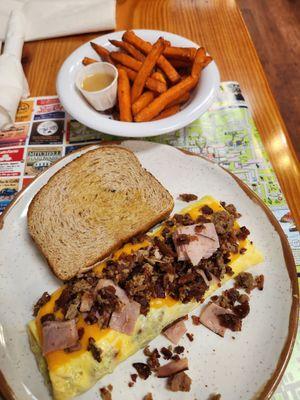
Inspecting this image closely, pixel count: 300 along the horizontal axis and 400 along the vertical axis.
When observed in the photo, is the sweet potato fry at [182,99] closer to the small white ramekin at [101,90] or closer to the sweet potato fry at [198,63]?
the sweet potato fry at [198,63]

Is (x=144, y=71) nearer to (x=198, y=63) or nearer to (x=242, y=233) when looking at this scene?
(x=198, y=63)

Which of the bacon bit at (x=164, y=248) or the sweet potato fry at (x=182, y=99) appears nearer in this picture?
the bacon bit at (x=164, y=248)

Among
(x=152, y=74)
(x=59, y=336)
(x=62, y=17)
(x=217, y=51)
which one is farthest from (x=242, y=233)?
(x=62, y=17)

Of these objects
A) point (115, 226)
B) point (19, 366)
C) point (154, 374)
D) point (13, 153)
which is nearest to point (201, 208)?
point (115, 226)

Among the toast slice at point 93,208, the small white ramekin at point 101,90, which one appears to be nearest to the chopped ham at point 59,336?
the toast slice at point 93,208

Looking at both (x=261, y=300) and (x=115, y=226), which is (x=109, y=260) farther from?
(x=261, y=300)

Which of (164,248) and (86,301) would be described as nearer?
(86,301)
